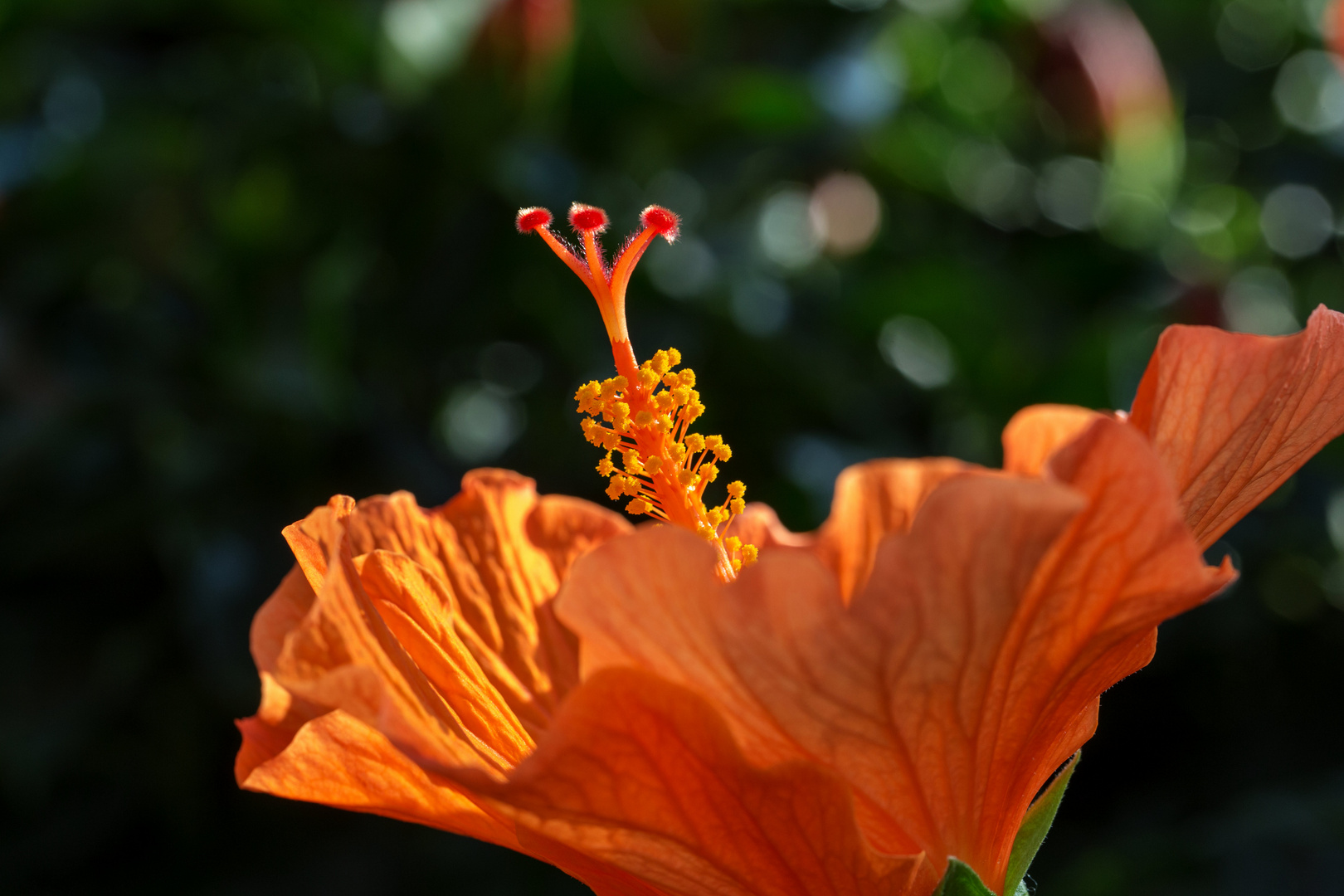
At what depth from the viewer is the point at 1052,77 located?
1866mm

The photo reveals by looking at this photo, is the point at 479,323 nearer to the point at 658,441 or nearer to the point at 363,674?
the point at 658,441

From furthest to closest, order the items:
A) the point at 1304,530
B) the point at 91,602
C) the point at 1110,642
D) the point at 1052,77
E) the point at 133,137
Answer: the point at 1052,77, the point at 133,137, the point at 91,602, the point at 1304,530, the point at 1110,642

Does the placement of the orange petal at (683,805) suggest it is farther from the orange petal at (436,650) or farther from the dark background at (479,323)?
the dark background at (479,323)

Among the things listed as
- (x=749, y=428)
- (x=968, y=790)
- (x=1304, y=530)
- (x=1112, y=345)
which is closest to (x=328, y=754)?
(x=968, y=790)

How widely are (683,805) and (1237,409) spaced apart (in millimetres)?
333

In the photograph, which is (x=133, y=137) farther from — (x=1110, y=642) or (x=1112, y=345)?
(x=1110, y=642)

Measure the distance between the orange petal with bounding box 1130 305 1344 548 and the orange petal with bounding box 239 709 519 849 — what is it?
1.27 feet

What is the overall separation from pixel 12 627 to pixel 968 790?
1.37m

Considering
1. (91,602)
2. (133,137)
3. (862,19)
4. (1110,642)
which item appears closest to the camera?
(1110,642)

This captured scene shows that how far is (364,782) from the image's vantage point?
1.96 ft

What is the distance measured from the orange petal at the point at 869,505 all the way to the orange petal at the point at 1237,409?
114mm

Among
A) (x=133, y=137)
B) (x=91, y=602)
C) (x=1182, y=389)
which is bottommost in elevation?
(x=91, y=602)

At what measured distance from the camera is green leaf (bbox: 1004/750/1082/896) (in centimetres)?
62

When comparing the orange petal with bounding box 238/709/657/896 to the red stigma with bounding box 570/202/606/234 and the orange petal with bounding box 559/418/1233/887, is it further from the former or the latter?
the red stigma with bounding box 570/202/606/234
